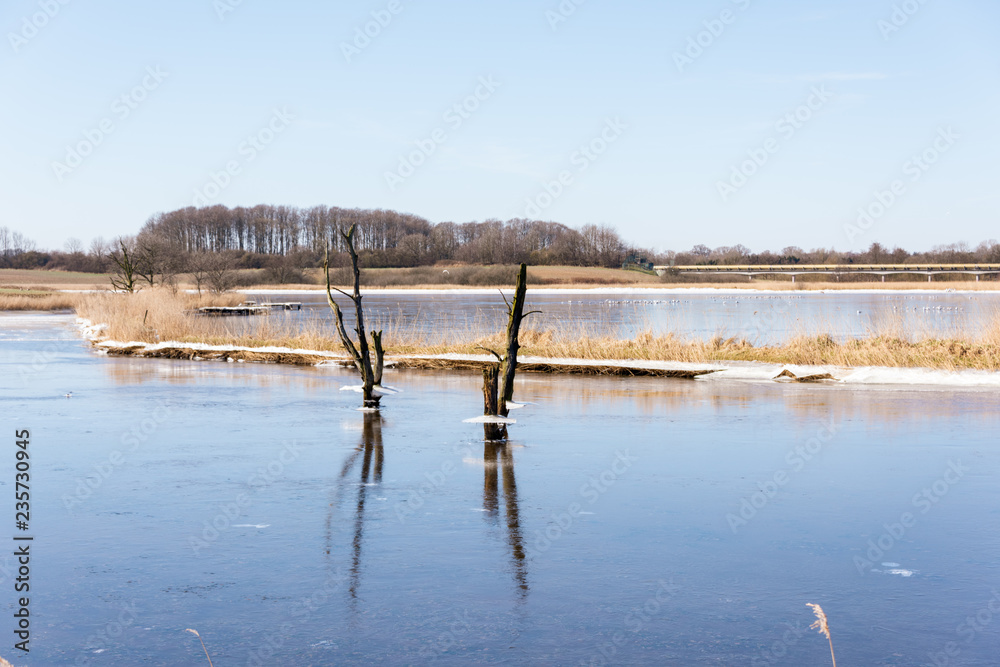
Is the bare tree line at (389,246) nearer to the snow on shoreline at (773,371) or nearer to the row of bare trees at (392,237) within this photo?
the row of bare trees at (392,237)

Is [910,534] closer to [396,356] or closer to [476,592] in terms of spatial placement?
[476,592]

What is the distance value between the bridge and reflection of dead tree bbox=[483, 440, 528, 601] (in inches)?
4439

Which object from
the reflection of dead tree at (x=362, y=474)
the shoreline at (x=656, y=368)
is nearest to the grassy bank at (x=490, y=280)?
the shoreline at (x=656, y=368)

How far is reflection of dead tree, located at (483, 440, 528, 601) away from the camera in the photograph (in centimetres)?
623

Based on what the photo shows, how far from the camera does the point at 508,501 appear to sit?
8.12m

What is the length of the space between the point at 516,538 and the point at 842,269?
135 m

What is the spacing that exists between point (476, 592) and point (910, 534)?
358 cm

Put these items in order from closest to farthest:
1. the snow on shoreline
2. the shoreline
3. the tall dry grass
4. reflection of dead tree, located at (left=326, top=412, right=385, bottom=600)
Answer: reflection of dead tree, located at (left=326, top=412, right=385, bottom=600)
the snow on shoreline
the shoreline
the tall dry grass

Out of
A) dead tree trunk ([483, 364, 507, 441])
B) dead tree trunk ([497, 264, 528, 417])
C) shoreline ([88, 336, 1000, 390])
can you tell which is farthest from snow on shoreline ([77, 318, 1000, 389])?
dead tree trunk ([483, 364, 507, 441])

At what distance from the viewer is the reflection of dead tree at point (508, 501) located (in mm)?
6227

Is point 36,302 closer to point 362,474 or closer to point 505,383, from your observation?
→ point 505,383

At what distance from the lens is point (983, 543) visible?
6.80 metres

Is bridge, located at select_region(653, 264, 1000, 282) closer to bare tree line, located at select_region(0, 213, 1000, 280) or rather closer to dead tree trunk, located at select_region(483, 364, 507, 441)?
bare tree line, located at select_region(0, 213, 1000, 280)

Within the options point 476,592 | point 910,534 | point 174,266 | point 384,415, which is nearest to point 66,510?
point 476,592
